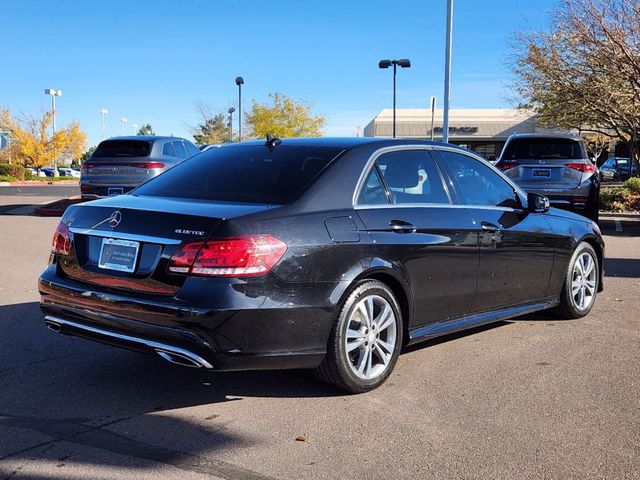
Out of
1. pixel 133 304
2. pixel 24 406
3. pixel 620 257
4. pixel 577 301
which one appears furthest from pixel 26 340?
pixel 620 257

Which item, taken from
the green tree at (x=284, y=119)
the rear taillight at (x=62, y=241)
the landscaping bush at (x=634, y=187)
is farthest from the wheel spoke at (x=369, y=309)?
the green tree at (x=284, y=119)

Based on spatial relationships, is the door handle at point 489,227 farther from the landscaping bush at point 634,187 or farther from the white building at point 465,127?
the white building at point 465,127

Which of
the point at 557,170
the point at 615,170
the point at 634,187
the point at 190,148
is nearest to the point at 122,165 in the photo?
the point at 190,148

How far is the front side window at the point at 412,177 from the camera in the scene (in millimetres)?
5064

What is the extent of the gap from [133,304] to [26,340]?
2.15 m

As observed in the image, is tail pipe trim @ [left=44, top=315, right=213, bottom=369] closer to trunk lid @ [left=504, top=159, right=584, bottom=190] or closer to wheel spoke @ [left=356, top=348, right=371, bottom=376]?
wheel spoke @ [left=356, top=348, right=371, bottom=376]

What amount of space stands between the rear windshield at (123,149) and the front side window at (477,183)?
11.2 meters

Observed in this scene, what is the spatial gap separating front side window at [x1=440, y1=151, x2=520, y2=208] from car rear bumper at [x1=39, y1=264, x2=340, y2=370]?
1.86m

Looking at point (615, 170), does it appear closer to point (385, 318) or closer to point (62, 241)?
point (385, 318)

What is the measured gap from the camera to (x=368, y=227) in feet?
15.2

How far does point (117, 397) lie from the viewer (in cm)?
452

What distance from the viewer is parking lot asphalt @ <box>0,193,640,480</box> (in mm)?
3525

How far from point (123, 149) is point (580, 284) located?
11615 millimetres

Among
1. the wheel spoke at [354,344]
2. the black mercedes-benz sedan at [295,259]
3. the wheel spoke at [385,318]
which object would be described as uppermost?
the black mercedes-benz sedan at [295,259]
